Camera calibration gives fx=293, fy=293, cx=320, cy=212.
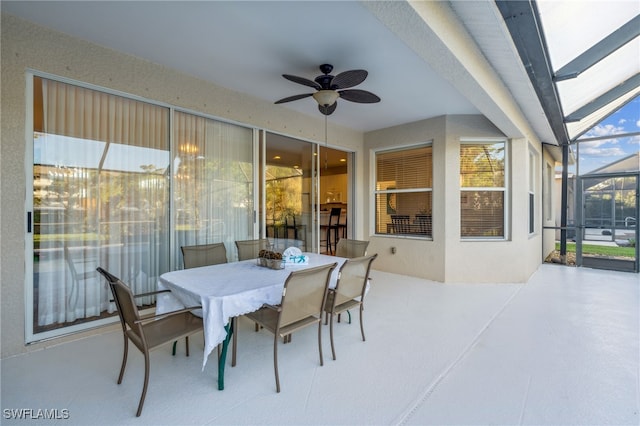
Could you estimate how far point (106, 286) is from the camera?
9.62 ft

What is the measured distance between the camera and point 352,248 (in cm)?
368

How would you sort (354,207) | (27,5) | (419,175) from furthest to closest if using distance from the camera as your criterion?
(354,207) → (419,175) → (27,5)

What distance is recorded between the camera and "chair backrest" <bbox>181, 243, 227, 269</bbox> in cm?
291

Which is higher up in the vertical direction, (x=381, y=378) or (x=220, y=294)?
(x=220, y=294)

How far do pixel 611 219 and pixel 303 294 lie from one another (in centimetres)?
707

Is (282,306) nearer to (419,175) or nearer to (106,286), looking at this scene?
(106,286)

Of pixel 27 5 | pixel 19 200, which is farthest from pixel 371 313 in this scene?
pixel 27 5

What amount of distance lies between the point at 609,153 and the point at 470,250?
3.95 m

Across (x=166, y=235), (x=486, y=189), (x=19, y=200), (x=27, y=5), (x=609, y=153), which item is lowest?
(x=166, y=235)

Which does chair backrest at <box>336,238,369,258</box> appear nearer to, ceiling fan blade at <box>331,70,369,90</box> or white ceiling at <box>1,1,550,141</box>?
ceiling fan blade at <box>331,70,369,90</box>

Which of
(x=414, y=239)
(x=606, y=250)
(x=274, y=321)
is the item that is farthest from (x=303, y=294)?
(x=606, y=250)

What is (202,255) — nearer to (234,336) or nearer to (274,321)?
(234,336)

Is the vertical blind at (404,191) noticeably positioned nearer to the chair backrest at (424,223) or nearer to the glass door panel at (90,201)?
the chair backrest at (424,223)

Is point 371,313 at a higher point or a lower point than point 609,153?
lower
